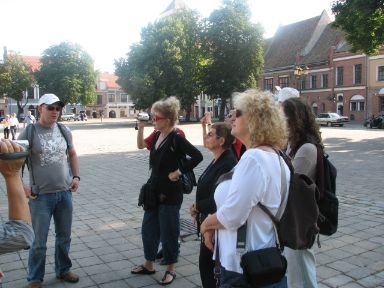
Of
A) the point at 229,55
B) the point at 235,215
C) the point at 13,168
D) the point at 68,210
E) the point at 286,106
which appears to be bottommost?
the point at 68,210

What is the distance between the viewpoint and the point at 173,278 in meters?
4.36

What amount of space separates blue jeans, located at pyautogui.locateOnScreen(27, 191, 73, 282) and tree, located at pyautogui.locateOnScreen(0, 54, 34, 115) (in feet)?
223

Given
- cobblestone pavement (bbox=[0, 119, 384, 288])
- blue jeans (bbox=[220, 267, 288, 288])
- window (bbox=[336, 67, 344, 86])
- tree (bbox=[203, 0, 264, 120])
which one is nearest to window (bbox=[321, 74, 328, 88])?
window (bbox=[336, 67, 344, 86])

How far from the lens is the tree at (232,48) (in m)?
48.9

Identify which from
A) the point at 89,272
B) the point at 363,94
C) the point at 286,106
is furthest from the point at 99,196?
the point at 363,94

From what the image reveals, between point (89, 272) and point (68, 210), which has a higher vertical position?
point (68, 210)

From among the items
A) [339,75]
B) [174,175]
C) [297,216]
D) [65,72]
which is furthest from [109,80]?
[297,216]

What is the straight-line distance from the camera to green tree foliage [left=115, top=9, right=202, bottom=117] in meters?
46.4

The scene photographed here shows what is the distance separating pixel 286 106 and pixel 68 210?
98.1 inches

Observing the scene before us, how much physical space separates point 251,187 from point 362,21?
20419mm

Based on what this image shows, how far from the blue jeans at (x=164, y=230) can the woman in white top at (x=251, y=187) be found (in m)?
1.70

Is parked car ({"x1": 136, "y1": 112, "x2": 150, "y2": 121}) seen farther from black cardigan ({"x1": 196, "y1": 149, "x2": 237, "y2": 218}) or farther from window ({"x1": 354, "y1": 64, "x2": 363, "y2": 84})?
window ({"x1": 354, "y1": 64, "x2": 363, "y2": 84})

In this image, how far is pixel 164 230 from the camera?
4.26 meters

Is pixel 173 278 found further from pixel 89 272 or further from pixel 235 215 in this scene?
pixel 235 215
